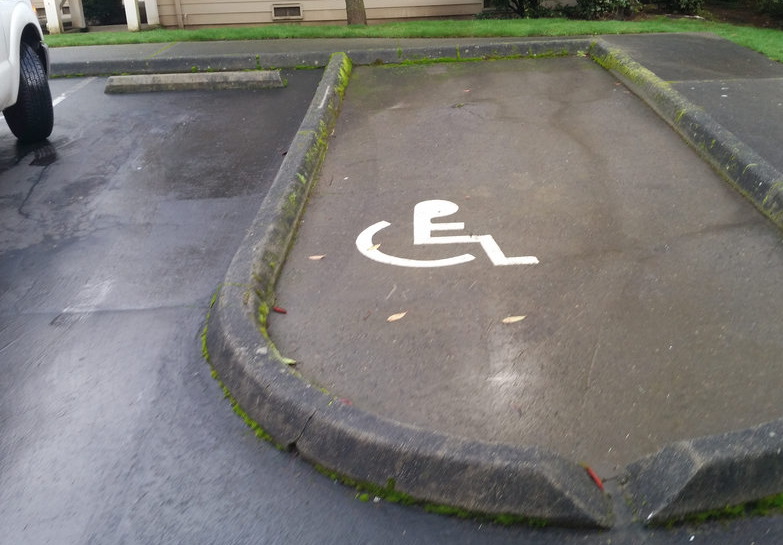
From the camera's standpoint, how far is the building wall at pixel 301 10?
1644 centimetres

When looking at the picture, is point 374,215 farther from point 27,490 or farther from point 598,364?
point 27,490

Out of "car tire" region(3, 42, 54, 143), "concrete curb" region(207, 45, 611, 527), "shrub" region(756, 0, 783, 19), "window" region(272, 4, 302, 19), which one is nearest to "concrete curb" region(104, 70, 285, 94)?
"car tire" region(3, 42, 54, 143)

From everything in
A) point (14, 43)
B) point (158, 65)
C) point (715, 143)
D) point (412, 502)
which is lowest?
point (412, 502)

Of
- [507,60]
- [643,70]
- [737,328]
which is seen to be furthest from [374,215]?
[507,60]

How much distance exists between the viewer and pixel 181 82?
32.0 ft

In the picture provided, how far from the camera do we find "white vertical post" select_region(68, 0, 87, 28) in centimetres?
1677

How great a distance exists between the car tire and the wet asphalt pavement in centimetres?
34

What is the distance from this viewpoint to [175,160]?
7211mm

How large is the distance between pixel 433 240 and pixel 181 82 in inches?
231

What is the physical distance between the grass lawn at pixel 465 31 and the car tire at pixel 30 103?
18.0 feet

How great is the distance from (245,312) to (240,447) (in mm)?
923

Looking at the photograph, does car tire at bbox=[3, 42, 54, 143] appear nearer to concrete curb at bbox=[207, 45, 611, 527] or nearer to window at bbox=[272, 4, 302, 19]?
concrete curb at bbox=[207, 45, 611, 527]

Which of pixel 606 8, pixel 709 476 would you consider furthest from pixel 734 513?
pixel 606 8

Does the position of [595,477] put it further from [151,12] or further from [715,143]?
[151,12]
